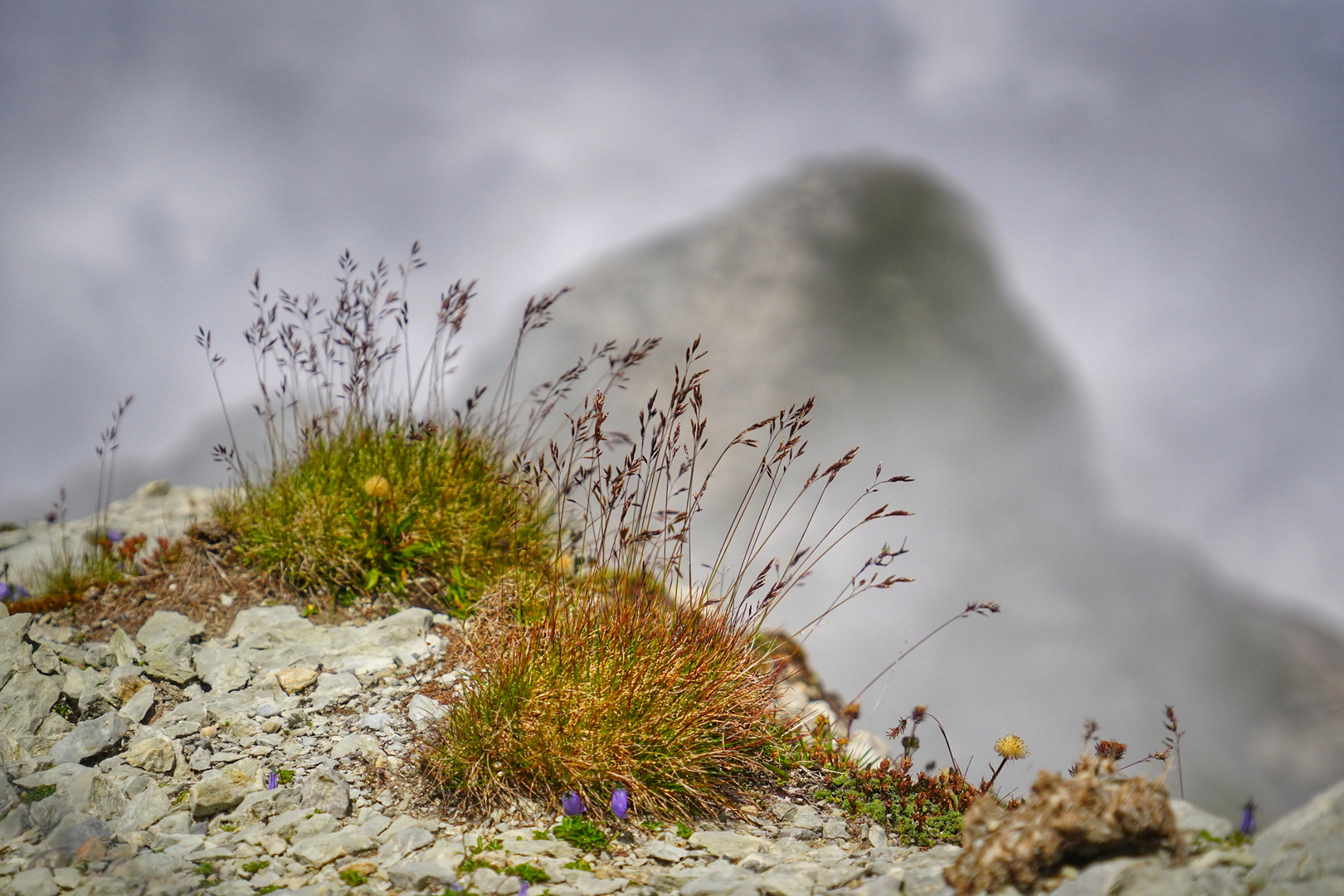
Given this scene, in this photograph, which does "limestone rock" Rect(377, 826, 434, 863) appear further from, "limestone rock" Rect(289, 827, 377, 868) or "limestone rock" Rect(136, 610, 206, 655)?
"limestone rock" Rect(136, 610, 206, 655)

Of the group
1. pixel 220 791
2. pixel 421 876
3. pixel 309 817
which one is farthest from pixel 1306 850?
pixel 220 791

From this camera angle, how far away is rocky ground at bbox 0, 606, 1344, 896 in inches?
91.6

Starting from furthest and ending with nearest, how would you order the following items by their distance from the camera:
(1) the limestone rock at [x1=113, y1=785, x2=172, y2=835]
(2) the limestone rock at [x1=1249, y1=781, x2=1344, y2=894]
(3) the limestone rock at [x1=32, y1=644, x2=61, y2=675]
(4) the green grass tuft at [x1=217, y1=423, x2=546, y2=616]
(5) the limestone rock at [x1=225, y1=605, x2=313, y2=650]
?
(4) the green grass tuft at [x1=217, y1=423, x2=546, y2=616] → (5) the limestone rock at [x1=225, y1=605, x2=313, y2=650] → (3) the limestone rock at [x1=32, y1=644, x2=61, y2=675] → (1) the limestone rock at [x1=113, y1=785, x2=172, y2=835] → (2) the limestone rock at [x1=1249, y1=781, x2=1344, y2=894]

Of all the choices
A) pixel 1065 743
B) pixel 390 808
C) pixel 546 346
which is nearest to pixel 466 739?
pixel 390 808

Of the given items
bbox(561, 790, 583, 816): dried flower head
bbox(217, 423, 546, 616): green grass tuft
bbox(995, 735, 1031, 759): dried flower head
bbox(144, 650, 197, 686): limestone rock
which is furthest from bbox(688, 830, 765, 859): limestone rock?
bbox(144, 650, 197, 686): limestone rock

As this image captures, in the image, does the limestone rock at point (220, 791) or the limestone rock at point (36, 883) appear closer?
the limestone rock at point (36, 883)

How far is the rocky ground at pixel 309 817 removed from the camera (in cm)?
233

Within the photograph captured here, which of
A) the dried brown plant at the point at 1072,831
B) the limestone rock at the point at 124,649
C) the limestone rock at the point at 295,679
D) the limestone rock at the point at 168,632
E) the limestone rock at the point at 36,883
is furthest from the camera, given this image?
the limestone rock at the point at 168,632

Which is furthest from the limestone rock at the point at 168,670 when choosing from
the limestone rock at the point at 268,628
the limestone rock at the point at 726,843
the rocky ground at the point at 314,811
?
the limestone rock at the point at 726,843

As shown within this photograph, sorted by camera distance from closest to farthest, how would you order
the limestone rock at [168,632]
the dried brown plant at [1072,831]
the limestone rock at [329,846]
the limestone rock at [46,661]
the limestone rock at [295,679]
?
1. the dried brown plant at [1072,831]
2. the limestone rock at [329,846]
3. the limestone rock at [46,661]
4. the limestone rock at [295,679]
5. the limestone rock at [168,632]

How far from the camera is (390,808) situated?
3021mm

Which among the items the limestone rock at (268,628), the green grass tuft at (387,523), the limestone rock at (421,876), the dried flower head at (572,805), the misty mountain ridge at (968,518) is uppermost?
the misty mountain ridge at (968,518)

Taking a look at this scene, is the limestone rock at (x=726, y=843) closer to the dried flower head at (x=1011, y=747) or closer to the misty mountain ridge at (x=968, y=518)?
the dried flower head at (x=1011, y=747)

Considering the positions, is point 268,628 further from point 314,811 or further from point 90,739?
point 314,811
